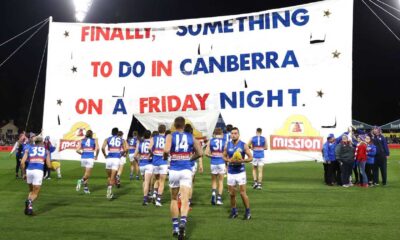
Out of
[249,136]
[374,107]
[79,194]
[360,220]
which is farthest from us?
[374,107]

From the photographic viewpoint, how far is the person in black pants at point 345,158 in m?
17.5

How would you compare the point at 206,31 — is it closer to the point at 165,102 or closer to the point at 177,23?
the point at 177,23

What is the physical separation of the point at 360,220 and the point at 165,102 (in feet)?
30.8

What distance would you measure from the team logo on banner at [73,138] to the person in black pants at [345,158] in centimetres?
998

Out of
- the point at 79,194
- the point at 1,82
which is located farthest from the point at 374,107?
the point at 79,194

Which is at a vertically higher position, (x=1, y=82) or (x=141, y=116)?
(x=1, y=82)

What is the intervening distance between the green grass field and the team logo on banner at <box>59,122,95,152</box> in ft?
5.98

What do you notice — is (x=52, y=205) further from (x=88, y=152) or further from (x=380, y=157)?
(x=380, y=157)

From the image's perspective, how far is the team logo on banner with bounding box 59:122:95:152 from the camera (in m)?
17.9

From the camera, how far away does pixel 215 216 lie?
11.1 m

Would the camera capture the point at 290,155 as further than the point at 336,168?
No

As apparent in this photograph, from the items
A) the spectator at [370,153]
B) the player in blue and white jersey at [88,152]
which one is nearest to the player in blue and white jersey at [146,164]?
the player in blue and white jersey at [88,152]

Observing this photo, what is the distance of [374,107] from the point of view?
8669cm

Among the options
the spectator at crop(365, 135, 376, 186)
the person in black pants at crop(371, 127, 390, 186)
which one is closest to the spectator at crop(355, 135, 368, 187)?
the spectator at crop(365, 135, 376, 186)
